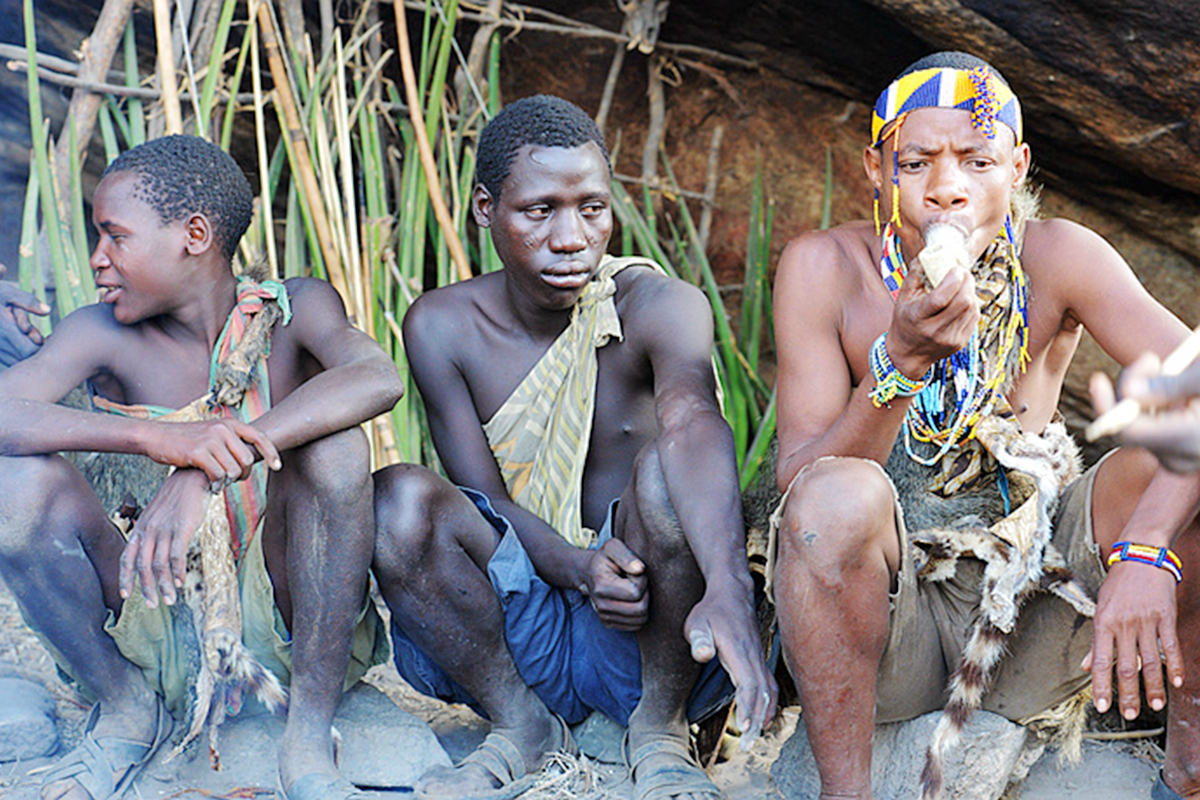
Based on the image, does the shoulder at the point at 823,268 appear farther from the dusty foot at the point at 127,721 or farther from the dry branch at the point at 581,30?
the dry branch at the point at 581,30

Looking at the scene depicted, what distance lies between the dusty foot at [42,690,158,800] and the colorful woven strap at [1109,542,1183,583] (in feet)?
5.30

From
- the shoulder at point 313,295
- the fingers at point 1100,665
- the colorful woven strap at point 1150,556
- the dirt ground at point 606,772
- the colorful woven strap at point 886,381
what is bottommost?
the dirt ground at point 606,772

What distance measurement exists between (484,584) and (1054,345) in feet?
3.55

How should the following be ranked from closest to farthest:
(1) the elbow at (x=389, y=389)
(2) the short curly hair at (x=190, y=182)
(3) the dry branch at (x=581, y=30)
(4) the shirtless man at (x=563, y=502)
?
(4) the shirtless man at (x=563, y=502)
(1) the elbow at (x=389, y=389)
(2) the short curly hair at (x=190, y=182)
(3) the dry branch at (x=581, y=30)

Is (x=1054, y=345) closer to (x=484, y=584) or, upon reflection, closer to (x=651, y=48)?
(x=484, y=584)

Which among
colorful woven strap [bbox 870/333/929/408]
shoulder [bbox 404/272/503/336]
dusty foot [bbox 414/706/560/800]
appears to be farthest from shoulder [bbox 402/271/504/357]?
colorful woven strap [bbox 870/333/929/408]

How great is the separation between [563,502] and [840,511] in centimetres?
72

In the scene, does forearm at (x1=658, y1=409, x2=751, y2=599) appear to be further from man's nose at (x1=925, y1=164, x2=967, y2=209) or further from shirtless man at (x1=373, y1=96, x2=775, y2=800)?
man's nose at (x1=925, y1=164, x2=967, y2=209)

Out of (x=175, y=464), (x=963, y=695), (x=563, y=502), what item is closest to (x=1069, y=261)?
(x=963, y=695)

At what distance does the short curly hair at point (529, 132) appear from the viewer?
92.0 inches

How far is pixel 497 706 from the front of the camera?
7.13ft

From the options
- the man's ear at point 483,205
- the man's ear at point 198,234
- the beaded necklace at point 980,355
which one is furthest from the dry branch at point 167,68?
the beaded necklace at point 980,355

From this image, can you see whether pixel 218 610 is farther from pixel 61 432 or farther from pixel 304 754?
pixel 61 432

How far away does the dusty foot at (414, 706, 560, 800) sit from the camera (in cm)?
202
